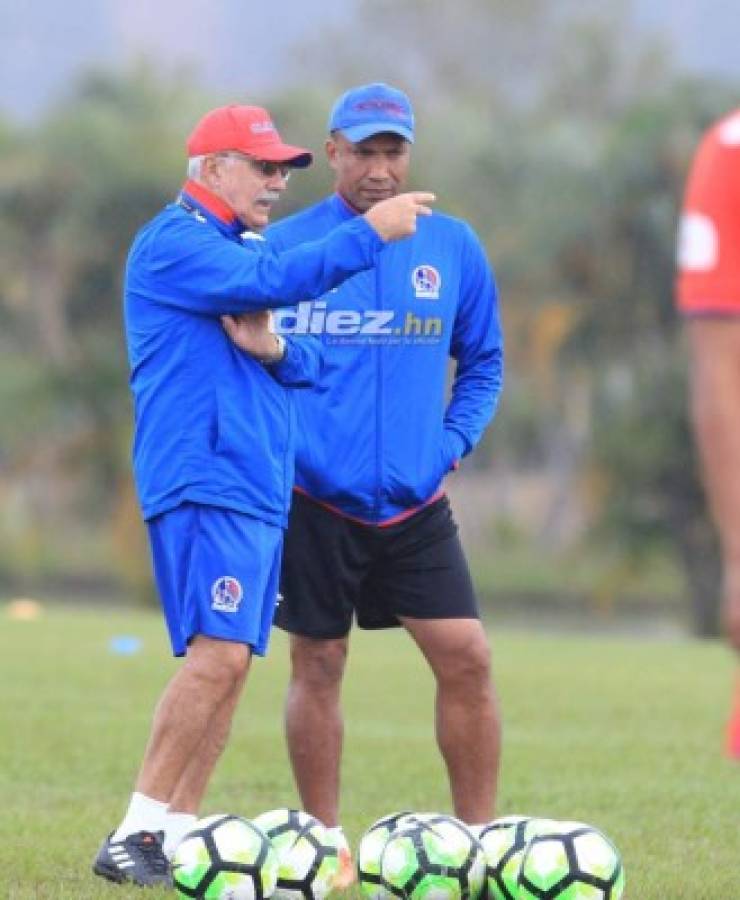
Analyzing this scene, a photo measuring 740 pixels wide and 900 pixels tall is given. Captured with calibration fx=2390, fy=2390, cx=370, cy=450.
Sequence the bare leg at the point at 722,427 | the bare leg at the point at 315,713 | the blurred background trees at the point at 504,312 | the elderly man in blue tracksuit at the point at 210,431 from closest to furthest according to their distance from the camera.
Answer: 1. the bare leg at the point at 722,427
2. the elderly man in blue tracksuit at the point at 210,431
3. the bare leg at the point at 315,713
4. the blurred background trees at the point at 504,312

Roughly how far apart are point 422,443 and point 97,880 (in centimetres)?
185

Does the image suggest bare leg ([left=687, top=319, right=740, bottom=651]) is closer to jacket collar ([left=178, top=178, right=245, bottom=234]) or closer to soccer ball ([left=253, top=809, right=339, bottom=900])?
soccer ball ([left=253, top=809, right=339, bottom=900])

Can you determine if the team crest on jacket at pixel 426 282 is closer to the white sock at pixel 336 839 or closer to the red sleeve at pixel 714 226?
the white sock at pixel 336 839

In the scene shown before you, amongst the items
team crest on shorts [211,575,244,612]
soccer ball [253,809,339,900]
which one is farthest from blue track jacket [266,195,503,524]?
soccer ball [253,809,339,900]

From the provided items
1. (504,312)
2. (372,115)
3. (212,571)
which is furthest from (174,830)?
(504,312)

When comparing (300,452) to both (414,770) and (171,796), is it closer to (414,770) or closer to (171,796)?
(171,796)

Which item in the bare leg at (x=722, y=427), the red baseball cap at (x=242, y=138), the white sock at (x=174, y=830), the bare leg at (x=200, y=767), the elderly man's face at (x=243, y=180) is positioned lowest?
the white sock at (x=174, y=830)

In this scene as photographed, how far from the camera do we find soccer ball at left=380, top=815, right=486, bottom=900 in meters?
7.19

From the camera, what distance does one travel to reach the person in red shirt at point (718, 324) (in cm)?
511

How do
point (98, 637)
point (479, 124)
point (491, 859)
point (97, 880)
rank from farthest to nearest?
point (479, 124) < point (98, 637) < point (97, 880) < point (491, 859)

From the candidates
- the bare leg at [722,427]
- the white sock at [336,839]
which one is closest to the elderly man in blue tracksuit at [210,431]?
the white sock at [336,839]

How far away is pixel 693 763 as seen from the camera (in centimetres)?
1239

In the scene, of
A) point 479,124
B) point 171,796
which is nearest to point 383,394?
point 171,796

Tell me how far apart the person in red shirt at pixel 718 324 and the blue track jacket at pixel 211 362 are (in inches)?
92.1
